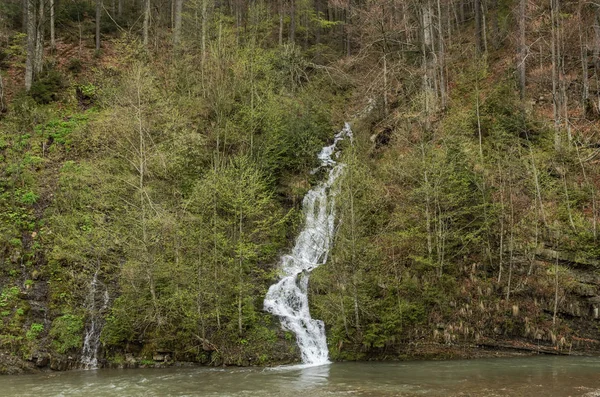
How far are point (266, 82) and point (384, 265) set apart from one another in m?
11.3

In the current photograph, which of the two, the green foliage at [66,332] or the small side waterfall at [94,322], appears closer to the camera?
the green foliage at [66,332]

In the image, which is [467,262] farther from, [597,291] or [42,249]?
[42,249]

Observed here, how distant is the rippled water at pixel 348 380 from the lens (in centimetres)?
1047

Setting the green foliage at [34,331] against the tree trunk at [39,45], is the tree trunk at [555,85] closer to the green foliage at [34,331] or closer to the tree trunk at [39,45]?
the green foliage at [34,331]

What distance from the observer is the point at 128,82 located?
58.0 ft

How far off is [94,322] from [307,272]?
8435 mm

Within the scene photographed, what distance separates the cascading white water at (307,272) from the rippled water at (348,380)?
5.04 feet

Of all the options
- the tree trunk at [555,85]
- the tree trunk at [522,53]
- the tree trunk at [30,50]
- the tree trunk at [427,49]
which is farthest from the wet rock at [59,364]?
the tree trunk at [522,53]

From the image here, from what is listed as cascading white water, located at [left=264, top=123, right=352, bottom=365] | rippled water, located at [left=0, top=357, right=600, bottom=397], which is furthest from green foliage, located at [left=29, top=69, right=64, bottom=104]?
rippled water, located at [left=0, top=357, right=600, bottom=397]

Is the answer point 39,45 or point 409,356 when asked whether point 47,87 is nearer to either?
point 39,45

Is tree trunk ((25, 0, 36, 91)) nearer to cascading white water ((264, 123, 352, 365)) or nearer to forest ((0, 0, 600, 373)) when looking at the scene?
forest ((0, 0, 600, 373))

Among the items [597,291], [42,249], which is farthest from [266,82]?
[597,291]

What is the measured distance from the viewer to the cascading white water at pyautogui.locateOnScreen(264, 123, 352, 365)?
1629 centimetres

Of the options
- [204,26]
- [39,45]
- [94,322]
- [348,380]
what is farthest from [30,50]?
[348,380]
